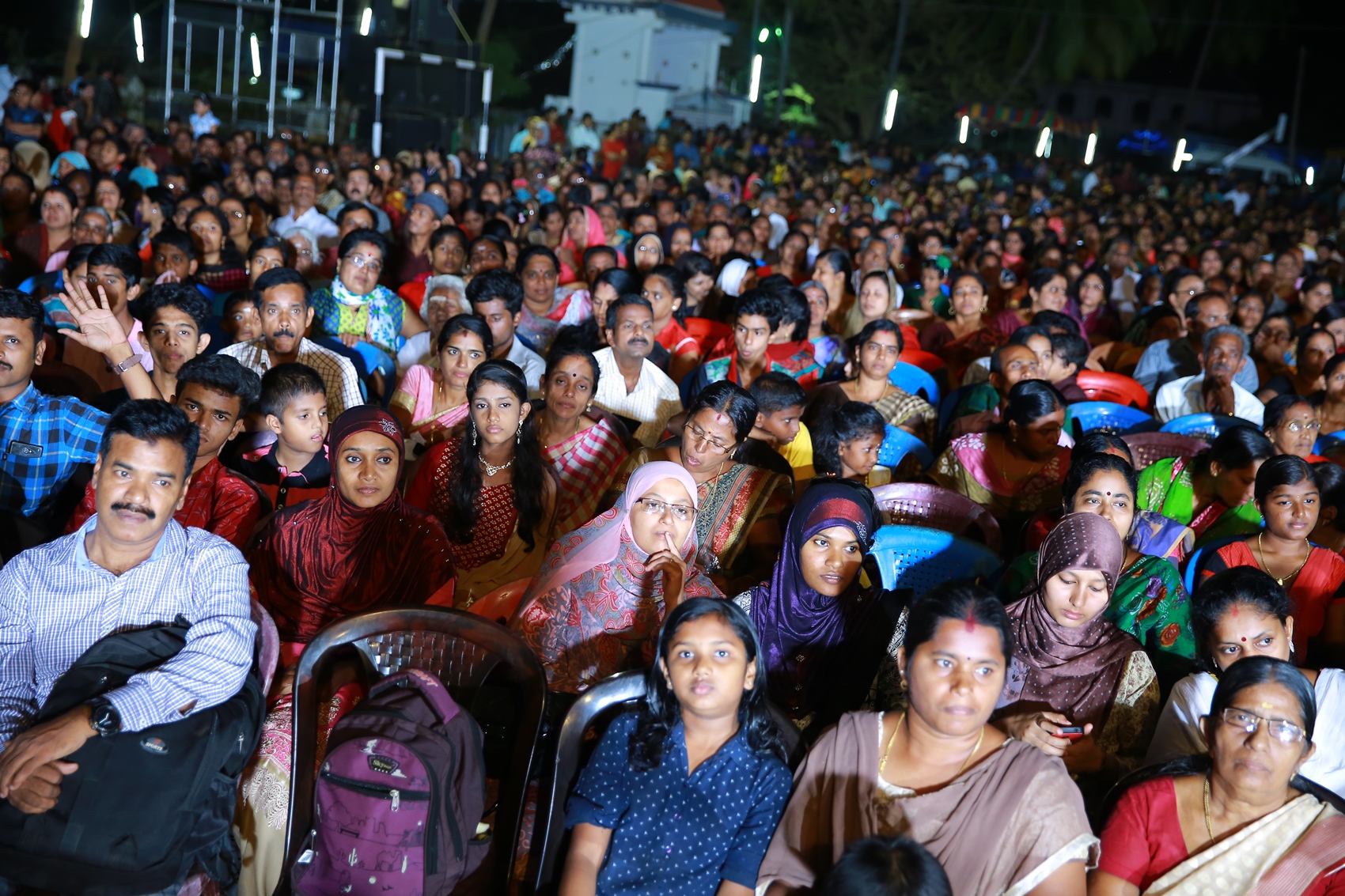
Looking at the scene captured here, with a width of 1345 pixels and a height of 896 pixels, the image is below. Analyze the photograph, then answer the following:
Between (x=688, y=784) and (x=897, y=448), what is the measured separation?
239 centimetres

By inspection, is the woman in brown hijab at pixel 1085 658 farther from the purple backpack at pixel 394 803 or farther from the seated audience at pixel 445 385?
the seated audience at pixel 445 385

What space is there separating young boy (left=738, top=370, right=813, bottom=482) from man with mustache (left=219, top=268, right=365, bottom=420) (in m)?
1.61

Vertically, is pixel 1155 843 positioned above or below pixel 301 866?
above

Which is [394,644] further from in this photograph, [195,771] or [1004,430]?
[1004,430]

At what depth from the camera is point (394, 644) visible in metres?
2.49

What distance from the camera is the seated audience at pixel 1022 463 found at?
13.1ft

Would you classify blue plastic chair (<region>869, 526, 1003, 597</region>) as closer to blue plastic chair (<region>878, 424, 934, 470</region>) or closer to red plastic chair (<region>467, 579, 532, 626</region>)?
blue plastic chair (<region>878, 424, 934, 470</region>)

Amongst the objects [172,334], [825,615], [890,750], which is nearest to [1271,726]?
[890,750]

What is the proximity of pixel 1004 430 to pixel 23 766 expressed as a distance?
335 centimetres

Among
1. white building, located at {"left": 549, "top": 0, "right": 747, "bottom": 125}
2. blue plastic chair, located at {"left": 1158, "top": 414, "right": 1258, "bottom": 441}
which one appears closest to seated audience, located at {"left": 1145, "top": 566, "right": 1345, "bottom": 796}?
blue plastic chair, located at {"left": 1158, "top": 414, "right": 1258, "bottom": 441}

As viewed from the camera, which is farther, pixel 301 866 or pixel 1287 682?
pixel 301 866

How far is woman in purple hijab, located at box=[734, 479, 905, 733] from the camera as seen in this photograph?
2.81 meters

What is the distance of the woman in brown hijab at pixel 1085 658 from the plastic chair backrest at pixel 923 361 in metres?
2.87

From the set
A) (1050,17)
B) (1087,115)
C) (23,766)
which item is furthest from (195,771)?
(1087,115)
